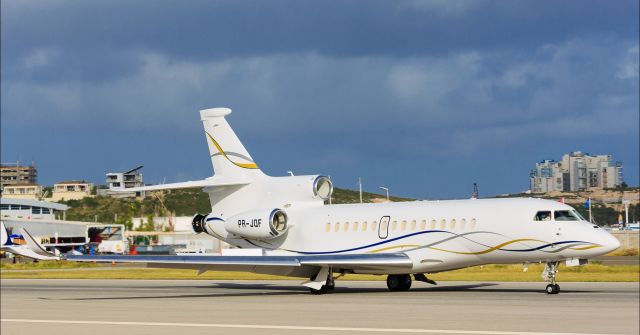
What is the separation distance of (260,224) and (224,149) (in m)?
4.73

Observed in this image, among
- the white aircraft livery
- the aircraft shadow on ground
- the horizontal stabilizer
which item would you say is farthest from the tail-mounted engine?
the aircraft shadow on ground

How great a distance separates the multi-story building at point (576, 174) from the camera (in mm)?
39812

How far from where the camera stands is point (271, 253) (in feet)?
131

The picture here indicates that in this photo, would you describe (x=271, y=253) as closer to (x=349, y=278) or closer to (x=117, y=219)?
(x=349, y=278)

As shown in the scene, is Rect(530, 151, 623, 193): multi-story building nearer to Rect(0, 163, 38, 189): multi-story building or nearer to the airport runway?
the airport runway

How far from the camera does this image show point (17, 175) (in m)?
40.9

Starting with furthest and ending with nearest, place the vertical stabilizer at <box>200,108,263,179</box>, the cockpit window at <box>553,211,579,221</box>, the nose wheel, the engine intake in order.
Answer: the vertical stabilizer at <box>200,108,263,179</box>
the engine intake
the nose wheel
the cockpit window at <box>553,211,579,221</box>

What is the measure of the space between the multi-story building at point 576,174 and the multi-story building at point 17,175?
21.8 meters

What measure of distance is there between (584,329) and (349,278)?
28198 mm

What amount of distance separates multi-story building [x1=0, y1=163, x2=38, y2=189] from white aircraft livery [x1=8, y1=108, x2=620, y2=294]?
5814mm

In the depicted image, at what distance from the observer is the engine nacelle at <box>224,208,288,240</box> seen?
38.6 metres

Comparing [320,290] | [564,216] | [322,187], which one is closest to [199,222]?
[322,187]

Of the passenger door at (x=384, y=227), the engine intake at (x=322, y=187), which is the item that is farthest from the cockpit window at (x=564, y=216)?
the engine intake at (x=322, y=187)

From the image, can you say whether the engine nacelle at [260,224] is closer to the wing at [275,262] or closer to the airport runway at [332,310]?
the airport runway at [332,310]
